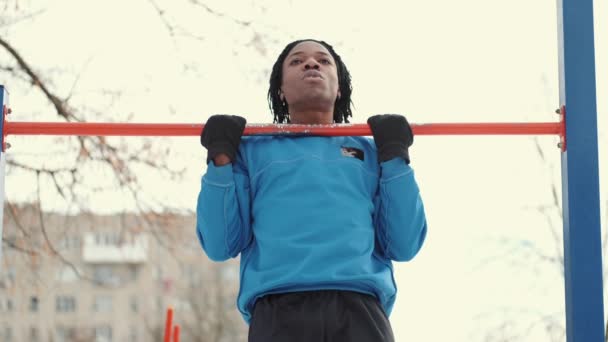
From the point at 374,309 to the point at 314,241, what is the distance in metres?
0.20

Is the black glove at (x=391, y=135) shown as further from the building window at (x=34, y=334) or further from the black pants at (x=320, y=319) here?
the building window at (x=34, y=334)

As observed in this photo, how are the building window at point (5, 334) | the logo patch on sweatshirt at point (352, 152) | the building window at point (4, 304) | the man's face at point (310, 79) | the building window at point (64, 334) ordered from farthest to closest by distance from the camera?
the building window at point (64, 334) → the building window at point (5, 334) → the building window at point (4, 304) → the man's face at point (310, 79) → the logo patch on sweatshirt at point (352, 152)

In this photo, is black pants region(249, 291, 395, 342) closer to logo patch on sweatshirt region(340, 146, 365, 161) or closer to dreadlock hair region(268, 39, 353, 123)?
logo patch on sweatshirt region(340, 146, 365, 161)

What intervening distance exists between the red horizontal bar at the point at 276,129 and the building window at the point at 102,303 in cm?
3089

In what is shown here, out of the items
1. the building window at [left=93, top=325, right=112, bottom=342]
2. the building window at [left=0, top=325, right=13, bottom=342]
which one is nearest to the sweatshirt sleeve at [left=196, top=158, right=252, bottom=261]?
the building window at [left=0, top=325, right=13, bottom=342]

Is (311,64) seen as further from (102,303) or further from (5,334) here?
(102,303)

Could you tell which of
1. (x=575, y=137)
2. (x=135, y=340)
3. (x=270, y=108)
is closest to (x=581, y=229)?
(x=575, y=137)

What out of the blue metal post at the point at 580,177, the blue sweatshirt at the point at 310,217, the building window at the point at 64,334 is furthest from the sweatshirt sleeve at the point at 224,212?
the building window at the point at 64,334

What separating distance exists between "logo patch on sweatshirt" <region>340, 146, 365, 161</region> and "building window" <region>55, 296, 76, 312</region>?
95.8 ft

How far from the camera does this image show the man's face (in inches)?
100

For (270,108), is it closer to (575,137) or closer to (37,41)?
(575,137)

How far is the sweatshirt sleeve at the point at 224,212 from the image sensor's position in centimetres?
231

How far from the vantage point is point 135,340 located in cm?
3206

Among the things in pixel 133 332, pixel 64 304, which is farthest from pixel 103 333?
pixel 64 304
